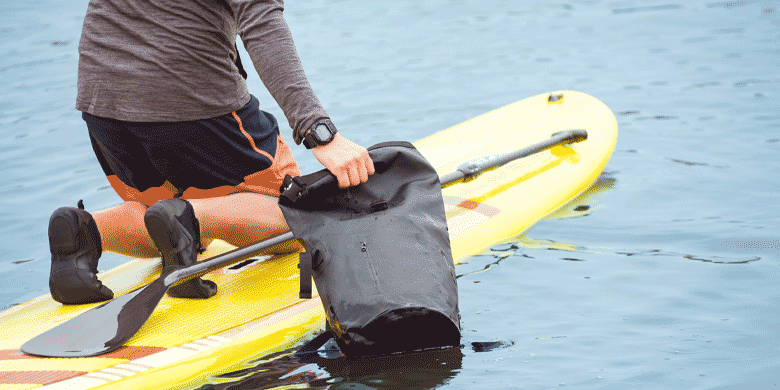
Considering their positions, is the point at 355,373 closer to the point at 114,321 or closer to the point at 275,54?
the point at 114,321

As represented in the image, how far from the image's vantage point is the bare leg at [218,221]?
8.95ft

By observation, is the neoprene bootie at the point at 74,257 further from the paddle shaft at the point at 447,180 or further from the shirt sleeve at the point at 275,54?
the shirt sleeve at the point at 275,54

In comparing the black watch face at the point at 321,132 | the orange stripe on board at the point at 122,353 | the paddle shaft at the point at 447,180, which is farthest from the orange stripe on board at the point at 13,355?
the black watch face at the point at 321,132

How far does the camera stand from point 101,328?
97.3 inches

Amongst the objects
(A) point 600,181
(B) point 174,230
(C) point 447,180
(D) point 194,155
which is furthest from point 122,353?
(A) point 600,181

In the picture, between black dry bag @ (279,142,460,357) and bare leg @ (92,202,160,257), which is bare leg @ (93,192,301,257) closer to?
bare leg @ (92,202,160,257)

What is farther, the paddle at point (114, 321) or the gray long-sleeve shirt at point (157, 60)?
the gray long-sleeve shirt at point (157, 60)

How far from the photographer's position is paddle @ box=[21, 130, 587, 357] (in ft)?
7.84

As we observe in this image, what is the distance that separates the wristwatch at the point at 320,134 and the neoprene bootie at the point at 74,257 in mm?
869

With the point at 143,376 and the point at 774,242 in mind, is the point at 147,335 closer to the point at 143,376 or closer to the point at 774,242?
the point at 143,376

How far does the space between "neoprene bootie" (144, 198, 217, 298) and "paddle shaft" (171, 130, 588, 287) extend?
0.06m

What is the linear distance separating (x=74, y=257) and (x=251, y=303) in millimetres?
613

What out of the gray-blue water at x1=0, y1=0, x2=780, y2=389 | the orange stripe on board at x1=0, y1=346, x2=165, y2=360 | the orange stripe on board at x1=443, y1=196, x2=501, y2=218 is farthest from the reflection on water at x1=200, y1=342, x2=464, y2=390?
the orange stripe on board at x1=443, y1=196, x2=501, y2=218

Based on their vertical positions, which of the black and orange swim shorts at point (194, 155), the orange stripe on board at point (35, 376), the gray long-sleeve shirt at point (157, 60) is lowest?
the orange stripe on board at point (35, 376)
